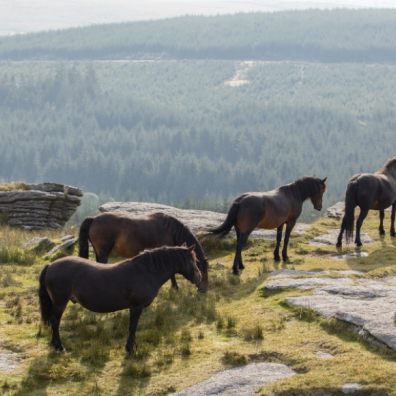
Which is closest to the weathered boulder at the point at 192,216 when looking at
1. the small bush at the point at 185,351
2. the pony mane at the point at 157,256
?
the pony mane at the point at 157,256

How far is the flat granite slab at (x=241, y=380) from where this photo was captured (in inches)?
401

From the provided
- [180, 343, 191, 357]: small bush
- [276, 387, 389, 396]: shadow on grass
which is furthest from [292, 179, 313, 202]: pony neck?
[276, 387, 389, 396]: shadow on grass

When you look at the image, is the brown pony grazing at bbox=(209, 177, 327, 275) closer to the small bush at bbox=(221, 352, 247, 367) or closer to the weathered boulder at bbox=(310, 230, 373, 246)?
the weathered boulder at bbox=(310, 230, 373, 246)

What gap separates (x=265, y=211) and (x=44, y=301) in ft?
29.9

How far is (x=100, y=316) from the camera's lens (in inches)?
563

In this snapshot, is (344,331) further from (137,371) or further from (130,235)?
(130,235)

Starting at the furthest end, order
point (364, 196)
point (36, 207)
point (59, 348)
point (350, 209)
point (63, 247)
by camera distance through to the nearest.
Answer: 1. point (36, 207)
2. point (364, 196)
3. point (350, 209)
4. point (63, 247)
5. point (59, 348)

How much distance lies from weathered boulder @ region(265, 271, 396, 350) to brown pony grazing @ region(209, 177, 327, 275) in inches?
124

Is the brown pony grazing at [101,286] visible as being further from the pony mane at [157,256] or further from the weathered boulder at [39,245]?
the weathered boulder at [39,245]

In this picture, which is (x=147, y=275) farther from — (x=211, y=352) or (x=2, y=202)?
(x=2, y=202)

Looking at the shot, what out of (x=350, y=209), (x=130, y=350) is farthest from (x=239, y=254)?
(x=130, y=350)

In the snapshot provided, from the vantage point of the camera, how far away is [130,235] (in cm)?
1644

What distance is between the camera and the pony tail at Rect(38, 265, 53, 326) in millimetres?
12078

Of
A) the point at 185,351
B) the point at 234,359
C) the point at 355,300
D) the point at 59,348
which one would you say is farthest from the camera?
the point at 355,300
